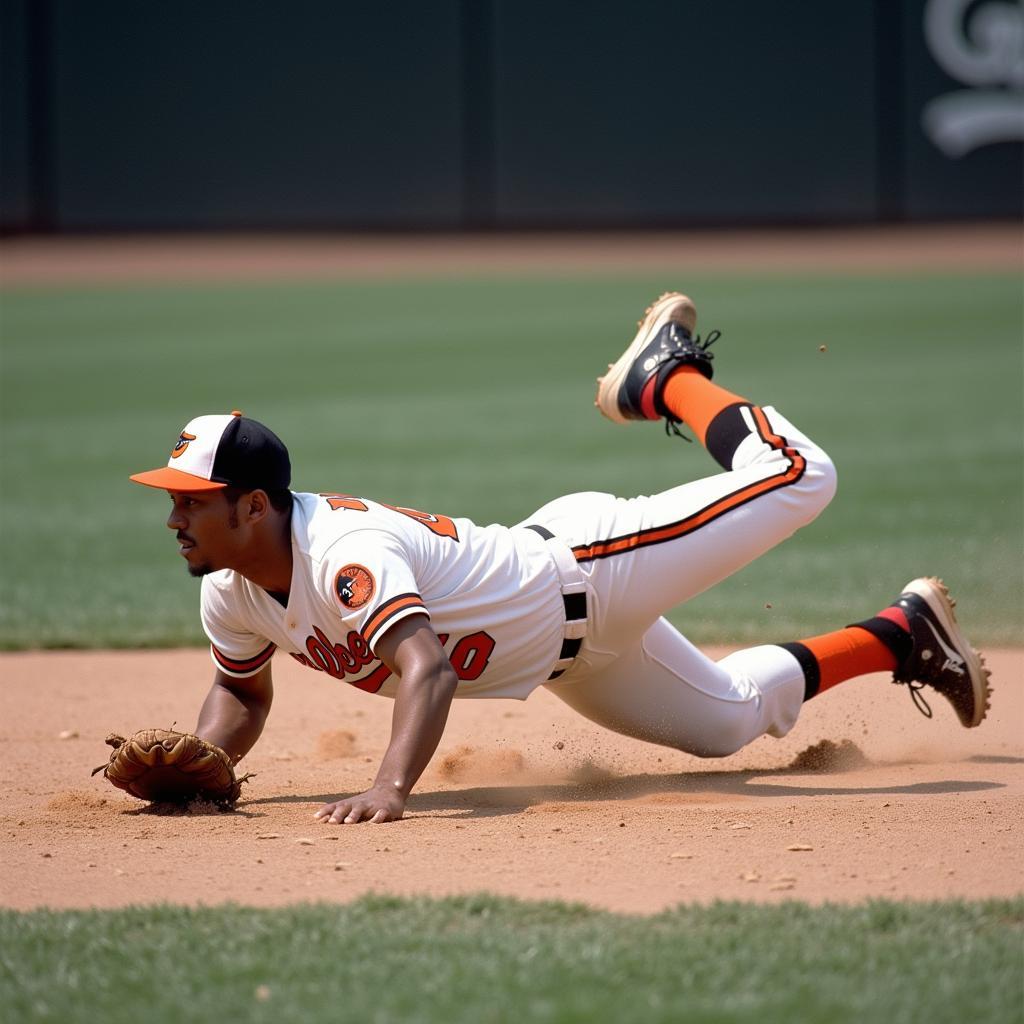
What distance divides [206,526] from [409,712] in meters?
0.65

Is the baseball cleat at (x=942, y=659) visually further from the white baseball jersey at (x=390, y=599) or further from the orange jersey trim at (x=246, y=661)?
the orange jersey trim at (x=246, y=661)

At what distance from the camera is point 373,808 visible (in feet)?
11.9

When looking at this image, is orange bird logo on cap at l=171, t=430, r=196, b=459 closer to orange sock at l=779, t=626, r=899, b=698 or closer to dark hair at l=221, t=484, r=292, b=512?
dark hair at l=221, t=484, r=292, b=512

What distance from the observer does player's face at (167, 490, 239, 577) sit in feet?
12.0

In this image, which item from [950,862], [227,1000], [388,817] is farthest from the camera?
[388,817]

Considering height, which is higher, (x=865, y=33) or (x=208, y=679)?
(x=865, y=33)

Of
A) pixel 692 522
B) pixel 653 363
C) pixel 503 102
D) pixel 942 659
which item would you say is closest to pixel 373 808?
pixel 692 522

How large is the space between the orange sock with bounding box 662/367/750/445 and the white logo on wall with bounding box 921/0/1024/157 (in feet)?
72.5

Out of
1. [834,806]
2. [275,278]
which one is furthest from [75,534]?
[275,278]

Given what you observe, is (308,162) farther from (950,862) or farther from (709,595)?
(950,862)

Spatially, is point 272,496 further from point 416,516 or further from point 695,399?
point 695,399

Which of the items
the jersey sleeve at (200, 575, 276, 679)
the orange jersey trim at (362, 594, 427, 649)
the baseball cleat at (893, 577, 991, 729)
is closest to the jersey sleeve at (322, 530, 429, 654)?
the orange jersey trim at (362, 594, 427, 649)

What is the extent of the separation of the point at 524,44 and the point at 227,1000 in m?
24.2

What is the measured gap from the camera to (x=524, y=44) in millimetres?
25266
